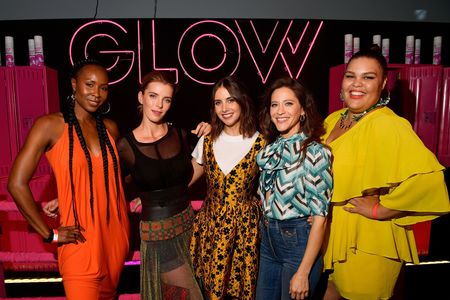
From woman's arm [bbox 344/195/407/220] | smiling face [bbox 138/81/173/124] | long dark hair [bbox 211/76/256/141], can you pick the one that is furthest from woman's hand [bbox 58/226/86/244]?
woman's arm [bbox 344/195/407/220]

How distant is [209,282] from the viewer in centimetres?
175

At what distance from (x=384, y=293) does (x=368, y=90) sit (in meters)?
1.05

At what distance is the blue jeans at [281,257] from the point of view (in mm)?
1487

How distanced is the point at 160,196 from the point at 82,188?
1.36 ft

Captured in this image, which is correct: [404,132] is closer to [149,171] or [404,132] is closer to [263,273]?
[263,273]

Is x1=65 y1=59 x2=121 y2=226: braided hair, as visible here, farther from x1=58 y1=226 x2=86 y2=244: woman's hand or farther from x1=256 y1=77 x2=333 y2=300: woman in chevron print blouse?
x1=256 y1=77 x2=333 y2=300: woman in chevron print blouse

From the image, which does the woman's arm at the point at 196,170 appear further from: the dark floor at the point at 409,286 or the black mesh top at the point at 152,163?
the dark floor at the point at 409,286

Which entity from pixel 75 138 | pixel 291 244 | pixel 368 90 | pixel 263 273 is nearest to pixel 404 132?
pixel 368 90

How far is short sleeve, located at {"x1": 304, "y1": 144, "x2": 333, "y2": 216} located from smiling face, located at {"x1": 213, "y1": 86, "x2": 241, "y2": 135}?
56cm

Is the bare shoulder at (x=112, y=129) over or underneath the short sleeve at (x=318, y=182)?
over

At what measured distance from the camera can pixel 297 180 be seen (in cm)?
147

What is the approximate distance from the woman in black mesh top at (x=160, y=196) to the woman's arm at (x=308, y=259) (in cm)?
62

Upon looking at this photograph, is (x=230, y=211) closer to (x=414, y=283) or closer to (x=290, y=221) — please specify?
(x=290, y=221)

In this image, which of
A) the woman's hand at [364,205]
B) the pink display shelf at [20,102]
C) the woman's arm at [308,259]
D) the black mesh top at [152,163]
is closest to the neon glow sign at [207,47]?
the pink display shelf at [20,102]
